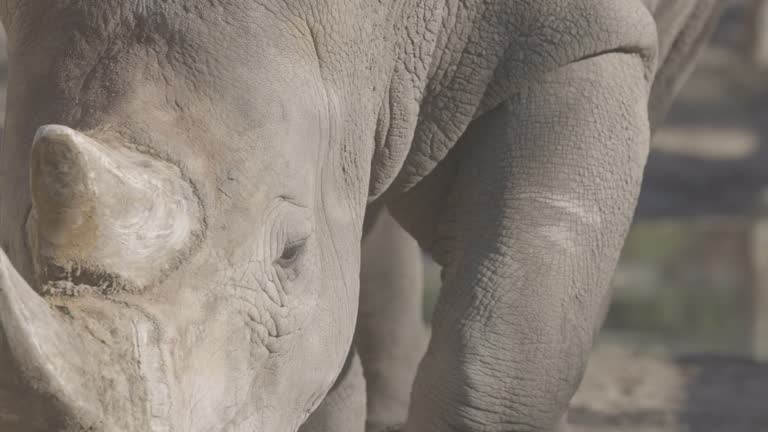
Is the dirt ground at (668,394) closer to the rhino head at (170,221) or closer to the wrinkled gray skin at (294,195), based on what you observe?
the wrinkled gray skin at (294,195)

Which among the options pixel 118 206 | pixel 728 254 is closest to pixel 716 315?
pixel 728 254

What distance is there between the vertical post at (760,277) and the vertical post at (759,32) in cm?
151

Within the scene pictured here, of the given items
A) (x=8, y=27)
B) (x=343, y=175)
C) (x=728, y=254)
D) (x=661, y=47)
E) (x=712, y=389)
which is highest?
(x=8, y=27)

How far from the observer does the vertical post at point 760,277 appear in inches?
324

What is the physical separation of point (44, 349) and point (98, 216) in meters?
0.24

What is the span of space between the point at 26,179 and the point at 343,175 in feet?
2.04

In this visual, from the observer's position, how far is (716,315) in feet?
31.6

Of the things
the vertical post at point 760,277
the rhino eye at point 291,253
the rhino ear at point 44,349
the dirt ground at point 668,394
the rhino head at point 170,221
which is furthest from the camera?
the vertical post at point 760,277

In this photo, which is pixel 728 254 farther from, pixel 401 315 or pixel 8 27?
pixel 8 27

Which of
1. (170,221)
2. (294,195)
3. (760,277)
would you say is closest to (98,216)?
(170,221)

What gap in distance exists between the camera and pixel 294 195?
289 cm

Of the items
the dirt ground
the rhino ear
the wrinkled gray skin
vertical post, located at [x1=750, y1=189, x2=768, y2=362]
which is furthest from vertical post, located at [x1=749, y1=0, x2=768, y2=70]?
the rhino ear

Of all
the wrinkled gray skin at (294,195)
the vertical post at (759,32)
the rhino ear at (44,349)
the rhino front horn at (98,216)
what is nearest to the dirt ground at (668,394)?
the wrinkled gray skin at (294,195)

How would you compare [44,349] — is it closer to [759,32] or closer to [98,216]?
[98,216]
